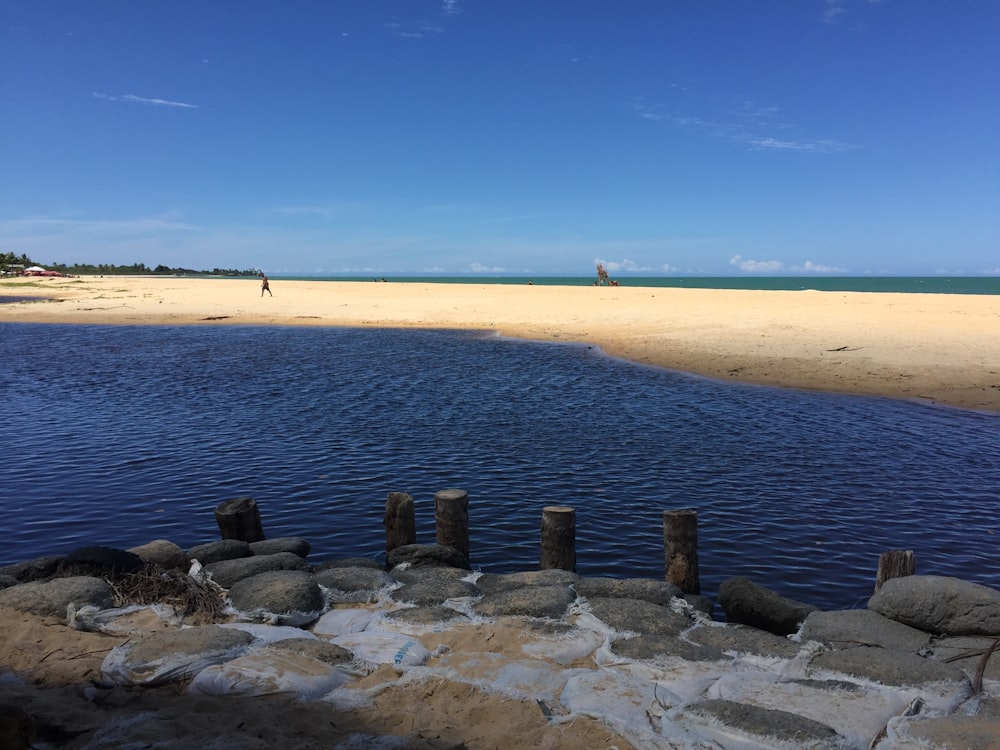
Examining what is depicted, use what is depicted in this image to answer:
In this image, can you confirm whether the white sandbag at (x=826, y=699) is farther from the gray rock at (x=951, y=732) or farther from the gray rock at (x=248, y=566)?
the gray rock at (x=248, y=566)

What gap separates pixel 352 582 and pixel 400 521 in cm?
187

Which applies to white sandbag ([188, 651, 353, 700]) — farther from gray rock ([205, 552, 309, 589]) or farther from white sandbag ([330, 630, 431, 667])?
gray rock ([205, 552, 309, 589])

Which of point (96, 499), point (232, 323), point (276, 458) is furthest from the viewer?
point (232, 323)

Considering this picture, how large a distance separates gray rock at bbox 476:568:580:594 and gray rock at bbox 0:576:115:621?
4622mm

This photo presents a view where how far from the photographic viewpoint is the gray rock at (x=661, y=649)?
7324 millimetres

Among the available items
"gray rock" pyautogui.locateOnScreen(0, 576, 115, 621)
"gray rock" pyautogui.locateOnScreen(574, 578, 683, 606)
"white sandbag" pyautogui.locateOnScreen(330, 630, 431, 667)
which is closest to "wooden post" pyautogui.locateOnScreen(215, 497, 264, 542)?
"gray rock" pyautogui.locateOnScreen(0, 576, 115, 621)

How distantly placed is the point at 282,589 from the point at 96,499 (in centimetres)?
700

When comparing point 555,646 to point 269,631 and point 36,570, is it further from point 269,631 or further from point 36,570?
point 36,570

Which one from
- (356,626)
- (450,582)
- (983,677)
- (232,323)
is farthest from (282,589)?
(232,323)

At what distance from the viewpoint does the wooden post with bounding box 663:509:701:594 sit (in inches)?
383

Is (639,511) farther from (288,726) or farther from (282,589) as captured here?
(288,726)

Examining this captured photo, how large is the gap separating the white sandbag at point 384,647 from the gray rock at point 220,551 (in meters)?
3.28

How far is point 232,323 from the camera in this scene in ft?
160

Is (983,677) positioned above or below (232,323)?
below
